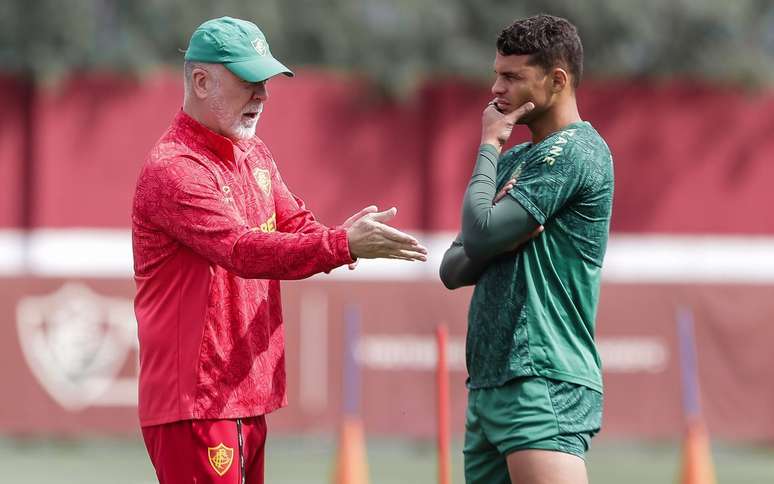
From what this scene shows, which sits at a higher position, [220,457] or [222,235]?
[222,235]

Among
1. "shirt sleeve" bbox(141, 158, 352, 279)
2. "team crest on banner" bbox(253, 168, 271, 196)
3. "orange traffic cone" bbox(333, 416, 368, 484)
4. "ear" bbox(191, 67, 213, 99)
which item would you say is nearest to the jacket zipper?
"shirt sleeve" bbox(141, 158, 352, 279)

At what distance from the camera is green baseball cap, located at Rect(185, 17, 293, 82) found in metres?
4.23

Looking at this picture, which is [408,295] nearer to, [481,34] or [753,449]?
[753,449]

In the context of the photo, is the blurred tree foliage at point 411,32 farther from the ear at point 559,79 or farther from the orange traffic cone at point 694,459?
the ear at point 559,79

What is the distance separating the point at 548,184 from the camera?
4195 millimetres

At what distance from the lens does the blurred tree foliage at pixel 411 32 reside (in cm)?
1653

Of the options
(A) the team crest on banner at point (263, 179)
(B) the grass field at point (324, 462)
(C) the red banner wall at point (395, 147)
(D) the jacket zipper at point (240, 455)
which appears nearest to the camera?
(D) the jacket zipper at point (240, 455)

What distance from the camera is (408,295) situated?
12328 millimetres

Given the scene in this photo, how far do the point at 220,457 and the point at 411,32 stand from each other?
13032 millimetres

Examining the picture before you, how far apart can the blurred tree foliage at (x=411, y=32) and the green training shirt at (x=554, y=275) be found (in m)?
12.3

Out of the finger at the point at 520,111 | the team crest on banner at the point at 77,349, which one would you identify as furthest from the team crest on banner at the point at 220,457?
the team crest on banner at the point at 77,349

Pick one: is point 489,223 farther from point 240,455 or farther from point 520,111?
point 240,455

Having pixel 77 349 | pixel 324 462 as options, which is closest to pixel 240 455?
pixel 324 462

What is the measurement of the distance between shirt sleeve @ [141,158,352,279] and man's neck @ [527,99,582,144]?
2.49 ft
